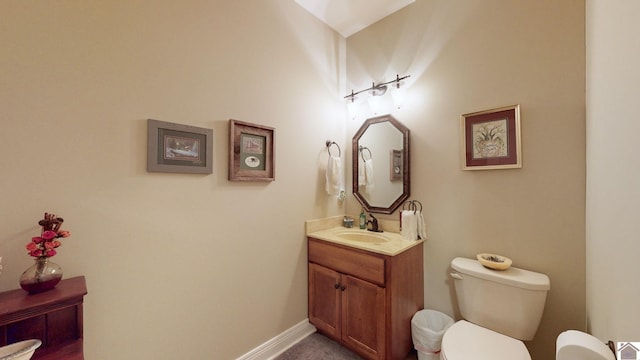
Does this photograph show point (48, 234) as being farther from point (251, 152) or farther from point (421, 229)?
point (421, 229)

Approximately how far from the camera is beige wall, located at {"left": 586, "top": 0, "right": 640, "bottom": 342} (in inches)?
23.4

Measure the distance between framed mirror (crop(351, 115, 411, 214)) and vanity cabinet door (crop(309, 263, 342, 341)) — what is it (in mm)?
742

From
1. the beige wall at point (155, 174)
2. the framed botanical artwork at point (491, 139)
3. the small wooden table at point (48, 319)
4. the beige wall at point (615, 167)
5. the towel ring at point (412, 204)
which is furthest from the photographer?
the towel ring at point (412, 204)

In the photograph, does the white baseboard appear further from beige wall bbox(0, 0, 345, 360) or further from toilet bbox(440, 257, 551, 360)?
toilet bbox(440, 257, 551, 360)

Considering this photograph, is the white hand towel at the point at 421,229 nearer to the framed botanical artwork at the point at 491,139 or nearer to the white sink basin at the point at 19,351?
the framed botanical artwork at the point at 491,139

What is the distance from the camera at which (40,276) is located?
928 millimetres

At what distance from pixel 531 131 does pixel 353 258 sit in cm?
143

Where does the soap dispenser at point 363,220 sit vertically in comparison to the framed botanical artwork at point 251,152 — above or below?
below

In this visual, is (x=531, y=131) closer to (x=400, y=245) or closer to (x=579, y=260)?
(x=579, y=260)

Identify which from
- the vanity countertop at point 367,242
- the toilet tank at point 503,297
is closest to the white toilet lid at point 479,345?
the toilet tank at point 503,297

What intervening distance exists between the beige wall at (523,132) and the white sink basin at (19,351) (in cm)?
216

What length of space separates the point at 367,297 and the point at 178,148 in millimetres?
1565

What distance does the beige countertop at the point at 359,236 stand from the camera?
5.44ft

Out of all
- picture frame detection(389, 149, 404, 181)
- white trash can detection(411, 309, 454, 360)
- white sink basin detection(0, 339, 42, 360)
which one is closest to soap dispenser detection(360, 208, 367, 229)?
picture frame detection(389, 149, 404, 181)
